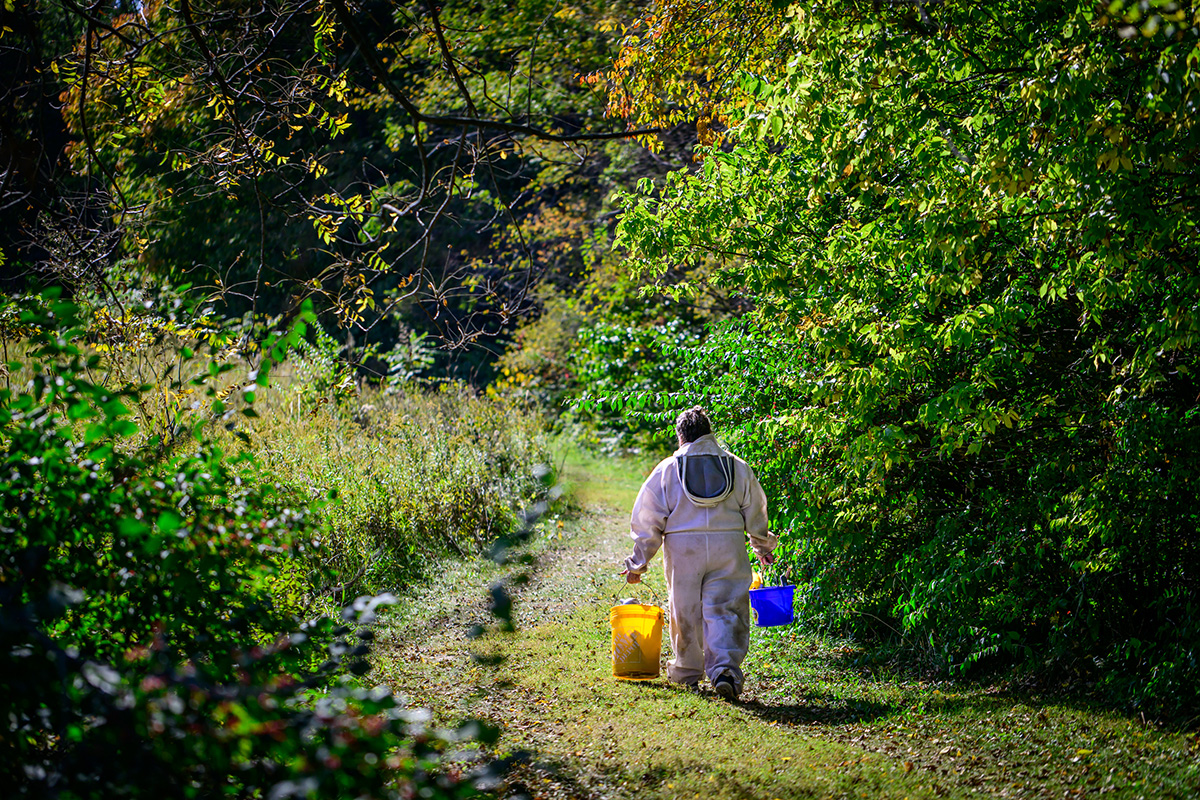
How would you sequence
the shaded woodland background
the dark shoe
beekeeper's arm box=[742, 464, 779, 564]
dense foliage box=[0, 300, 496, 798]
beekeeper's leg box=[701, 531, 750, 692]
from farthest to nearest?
beekeeper's arm box=[742, 464, 779, 564] < beekeeper's leg box=[701, 531, 750, 692] < the dark shoe < the shaded woodland background < dense foliage box=[0, 300, 496, 798]

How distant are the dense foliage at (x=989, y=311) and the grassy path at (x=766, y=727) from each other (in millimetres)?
448

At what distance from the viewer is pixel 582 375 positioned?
13.5 metres

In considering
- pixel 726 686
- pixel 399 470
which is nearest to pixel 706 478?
pixel 726 686

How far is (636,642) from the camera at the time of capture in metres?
5.69

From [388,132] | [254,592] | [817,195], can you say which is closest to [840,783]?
[254,592]

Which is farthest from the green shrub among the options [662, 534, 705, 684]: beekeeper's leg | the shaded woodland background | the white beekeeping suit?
[662, 534, 705, 684]: beekeeper's leg

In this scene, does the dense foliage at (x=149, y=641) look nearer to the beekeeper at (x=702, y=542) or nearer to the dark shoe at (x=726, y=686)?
the dark shoe at (x=726, y=686)

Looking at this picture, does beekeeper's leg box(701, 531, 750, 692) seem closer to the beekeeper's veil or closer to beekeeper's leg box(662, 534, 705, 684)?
beekeeper's leg box(662, 534, 705, 684)

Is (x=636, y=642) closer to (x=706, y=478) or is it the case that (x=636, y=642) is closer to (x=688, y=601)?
(x=688, y=601)

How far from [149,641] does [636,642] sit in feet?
10.7

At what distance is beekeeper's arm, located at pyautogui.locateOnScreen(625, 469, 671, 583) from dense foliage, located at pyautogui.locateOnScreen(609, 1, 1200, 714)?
81cm

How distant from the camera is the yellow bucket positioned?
5.67m

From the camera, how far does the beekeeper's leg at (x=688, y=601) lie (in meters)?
5.61

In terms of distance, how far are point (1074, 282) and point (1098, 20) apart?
1.25 metres
